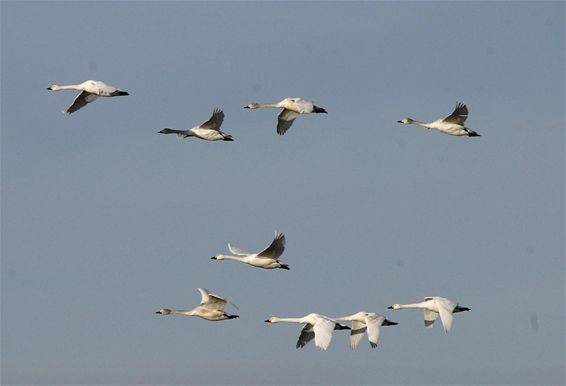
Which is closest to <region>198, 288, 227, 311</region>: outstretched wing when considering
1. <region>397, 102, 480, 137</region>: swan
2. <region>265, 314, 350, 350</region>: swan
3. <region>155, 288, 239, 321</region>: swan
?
<region>155, 288, 239, 321</region>: swan

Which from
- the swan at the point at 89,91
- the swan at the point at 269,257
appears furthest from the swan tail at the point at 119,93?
the swan at the point at 269,257

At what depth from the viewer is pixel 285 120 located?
65250 millimetres

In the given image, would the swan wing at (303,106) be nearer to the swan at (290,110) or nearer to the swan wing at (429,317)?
the swan at (290,110)

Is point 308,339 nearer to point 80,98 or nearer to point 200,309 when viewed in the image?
point 200,309

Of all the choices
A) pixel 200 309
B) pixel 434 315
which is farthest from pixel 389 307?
pixel 200 309

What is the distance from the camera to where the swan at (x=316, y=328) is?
5791 cm

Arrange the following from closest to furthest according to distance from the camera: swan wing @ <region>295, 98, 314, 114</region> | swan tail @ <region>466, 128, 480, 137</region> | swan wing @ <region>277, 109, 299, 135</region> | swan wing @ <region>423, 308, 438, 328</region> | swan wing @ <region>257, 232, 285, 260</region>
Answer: swan wing @ <region>257, 232, 285, 260</region> → swan wing @ <region>295, 98, 314, 114</region> → swan tail @ <region>466, 128, 480, 137</region> → swan wing @ <region>423, 308, 438, 328</region> → swan wing @ <region>277, 109, 299, 135</region>

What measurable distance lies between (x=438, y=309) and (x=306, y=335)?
4.61 meters

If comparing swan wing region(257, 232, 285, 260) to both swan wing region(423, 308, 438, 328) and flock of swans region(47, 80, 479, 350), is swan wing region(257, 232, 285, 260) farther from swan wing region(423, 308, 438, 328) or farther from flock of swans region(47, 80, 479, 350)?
swan wing region(423, 308, 438, 328)

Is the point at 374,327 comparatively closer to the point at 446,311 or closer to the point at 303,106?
the point at 446,311

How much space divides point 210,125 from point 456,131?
8866 mm

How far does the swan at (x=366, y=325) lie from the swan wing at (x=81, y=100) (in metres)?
→ 11.6

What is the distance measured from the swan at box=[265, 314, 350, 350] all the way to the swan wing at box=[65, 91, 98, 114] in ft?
33.2

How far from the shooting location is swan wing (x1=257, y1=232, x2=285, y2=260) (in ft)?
185
